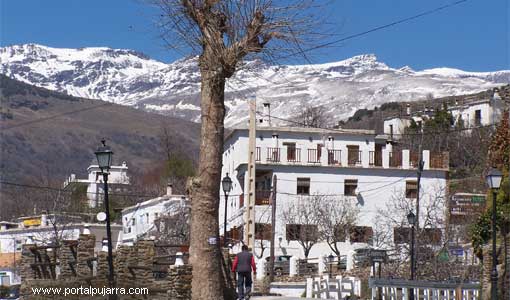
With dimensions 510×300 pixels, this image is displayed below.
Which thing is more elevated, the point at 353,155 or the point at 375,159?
the point at 353,155

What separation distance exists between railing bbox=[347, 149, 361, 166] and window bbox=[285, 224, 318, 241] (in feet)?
22.6

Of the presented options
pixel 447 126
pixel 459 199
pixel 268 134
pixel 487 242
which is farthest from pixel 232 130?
pixel 487 242

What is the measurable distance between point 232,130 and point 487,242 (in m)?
43.6

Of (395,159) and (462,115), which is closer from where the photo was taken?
(395,159)

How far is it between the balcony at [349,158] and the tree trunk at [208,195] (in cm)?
4520

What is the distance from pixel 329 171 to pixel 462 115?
4159 cm

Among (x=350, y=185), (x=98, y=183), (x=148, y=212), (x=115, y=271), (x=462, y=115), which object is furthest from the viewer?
(x=98, y=183)

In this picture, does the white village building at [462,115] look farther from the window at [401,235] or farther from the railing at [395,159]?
the window at [401,235]

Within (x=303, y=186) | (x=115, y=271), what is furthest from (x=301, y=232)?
(x=115, y=271)

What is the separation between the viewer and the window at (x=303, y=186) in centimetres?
6931

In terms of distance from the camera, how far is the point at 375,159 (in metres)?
71.3

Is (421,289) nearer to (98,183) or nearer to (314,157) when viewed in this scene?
(314,157)

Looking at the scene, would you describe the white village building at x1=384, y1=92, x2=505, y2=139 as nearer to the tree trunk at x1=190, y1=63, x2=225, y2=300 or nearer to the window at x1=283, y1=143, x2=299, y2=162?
the window at x1=283, y1=143, x2=299, y2=162

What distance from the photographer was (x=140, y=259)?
2769 cm
